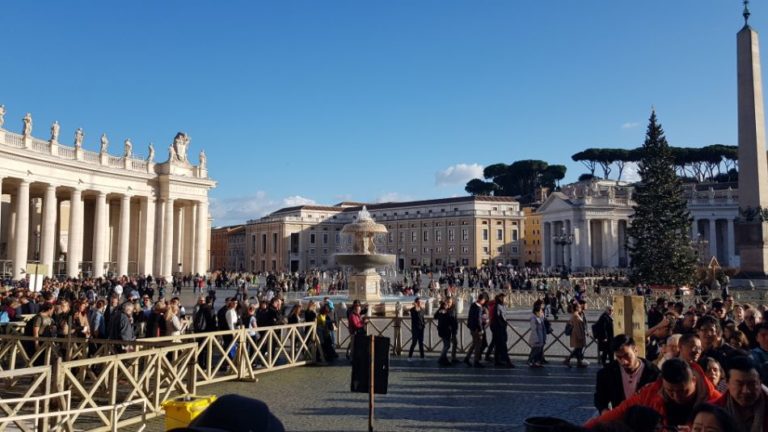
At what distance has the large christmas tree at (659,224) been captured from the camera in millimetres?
34625

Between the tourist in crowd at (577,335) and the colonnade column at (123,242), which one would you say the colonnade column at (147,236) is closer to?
the colonnade column at (123,242)

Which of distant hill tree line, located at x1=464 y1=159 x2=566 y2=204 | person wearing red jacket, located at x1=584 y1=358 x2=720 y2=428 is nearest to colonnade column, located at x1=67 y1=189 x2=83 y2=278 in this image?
person wearing red jacket, located at x1=584 y1=358 x2=720 y2=428

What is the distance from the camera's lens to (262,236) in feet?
350

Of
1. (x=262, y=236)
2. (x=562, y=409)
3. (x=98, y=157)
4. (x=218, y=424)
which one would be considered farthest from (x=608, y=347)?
(x=262, y=236)

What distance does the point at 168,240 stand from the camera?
46156 millimetres

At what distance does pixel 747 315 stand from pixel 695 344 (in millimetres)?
3941

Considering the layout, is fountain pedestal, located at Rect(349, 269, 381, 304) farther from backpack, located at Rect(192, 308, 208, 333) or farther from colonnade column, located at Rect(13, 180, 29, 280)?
colonnade column, located at Rect(13, 180, 29, 280)

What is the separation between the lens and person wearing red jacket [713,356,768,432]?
142 inches

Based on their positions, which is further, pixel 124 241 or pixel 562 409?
pixel 124 241

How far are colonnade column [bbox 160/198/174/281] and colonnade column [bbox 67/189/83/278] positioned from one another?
6738mm

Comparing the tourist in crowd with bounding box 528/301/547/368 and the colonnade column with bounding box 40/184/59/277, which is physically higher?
the colonnade column with bounding box 40/184/59/277

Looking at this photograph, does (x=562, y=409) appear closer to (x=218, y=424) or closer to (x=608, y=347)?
A: (x=608, y=347)

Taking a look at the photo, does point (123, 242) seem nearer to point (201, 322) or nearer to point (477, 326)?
point (201, 322)

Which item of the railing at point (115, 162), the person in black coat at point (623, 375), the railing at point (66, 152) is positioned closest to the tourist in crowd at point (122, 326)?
the person in black coat at point (623, 375)
